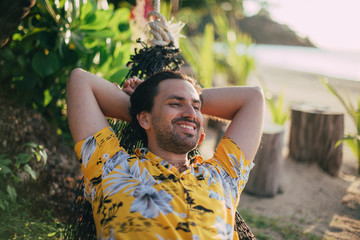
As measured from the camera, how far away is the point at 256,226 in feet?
9.46

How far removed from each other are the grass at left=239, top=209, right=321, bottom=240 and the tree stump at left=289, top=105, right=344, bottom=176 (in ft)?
5.10

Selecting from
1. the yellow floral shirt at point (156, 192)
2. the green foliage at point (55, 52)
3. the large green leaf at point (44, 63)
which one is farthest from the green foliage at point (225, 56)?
the yellow floral shirt at point (156, 192)

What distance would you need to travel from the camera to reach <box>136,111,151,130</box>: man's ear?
6.03 ft

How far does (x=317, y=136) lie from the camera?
4.28 metres

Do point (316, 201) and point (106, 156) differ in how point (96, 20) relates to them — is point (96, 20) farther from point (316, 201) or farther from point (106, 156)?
point (316, 201)

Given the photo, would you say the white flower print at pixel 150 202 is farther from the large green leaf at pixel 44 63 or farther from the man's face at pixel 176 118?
the large green leaf at pixel 44 63

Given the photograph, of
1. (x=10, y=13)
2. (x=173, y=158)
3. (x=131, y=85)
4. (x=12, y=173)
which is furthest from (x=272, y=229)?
(x=10, y=13)

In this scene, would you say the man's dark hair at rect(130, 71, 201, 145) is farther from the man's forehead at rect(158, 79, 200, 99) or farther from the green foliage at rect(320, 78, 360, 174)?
the green foliage at rect(320, 78, 360, 174)

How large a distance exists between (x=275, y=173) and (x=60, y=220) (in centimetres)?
231

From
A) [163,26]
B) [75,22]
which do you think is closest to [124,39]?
[75,22]

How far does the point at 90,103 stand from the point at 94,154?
296 millimetres

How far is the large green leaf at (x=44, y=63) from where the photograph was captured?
8.00ft

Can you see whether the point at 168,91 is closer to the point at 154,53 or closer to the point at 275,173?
the point at 154,53

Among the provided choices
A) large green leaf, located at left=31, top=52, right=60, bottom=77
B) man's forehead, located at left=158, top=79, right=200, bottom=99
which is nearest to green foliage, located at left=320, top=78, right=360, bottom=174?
man's forehead, located at left=158, top=79, right=200, bottom=99
